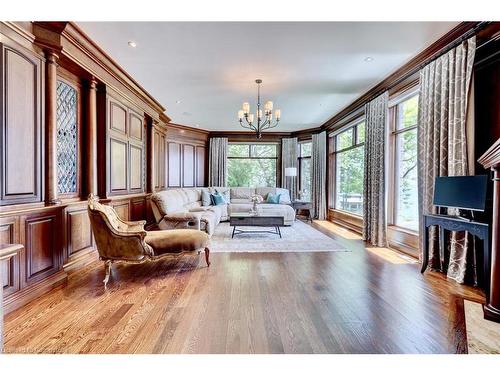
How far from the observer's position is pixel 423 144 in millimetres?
3373

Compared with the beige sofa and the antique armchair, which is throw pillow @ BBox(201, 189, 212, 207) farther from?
the antique armchair

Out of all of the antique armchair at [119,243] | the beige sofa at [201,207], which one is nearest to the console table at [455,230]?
the antique armchair at [119,243]

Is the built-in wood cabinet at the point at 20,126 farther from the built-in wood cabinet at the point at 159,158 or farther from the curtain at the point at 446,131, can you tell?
the curtain at the point at 446,131

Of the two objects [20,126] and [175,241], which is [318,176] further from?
[20,126]

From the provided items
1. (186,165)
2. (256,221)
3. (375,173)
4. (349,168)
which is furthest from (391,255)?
(186,165)

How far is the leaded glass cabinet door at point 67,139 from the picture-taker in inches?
125

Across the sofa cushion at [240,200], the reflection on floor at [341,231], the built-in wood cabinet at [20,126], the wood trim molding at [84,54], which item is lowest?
the reflection on floor at [341,231]

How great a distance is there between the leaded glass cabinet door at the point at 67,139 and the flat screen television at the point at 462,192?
181 inches

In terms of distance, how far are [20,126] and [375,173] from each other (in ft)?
16.3

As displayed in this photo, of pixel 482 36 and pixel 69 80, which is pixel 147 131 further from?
pixel 482 36

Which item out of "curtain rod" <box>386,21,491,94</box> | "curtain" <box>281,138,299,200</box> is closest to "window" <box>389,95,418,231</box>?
"curtain rod" <box>386,21,491,94</box>

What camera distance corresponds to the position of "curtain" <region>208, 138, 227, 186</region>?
850cm

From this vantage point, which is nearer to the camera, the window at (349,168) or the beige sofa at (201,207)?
the beige sofa at (201,207)

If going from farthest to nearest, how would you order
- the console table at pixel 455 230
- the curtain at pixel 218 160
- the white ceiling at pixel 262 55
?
1. the curtain at pixel 218 160
2. the white ceiling at pixel 262 55
3. the console table at pixel 455 230
